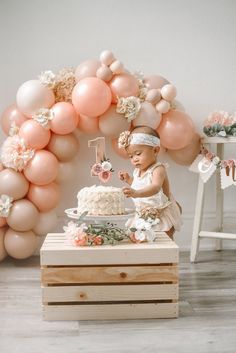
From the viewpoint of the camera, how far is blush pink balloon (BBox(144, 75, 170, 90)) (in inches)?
146

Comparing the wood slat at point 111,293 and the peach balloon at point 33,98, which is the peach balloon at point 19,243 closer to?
the peach balloon at point 33,98

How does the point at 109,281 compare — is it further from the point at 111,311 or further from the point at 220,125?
the point at 220,125

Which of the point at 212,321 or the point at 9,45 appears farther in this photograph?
the point at 9,45

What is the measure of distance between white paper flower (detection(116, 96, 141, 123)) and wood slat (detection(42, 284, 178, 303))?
4.44 feet

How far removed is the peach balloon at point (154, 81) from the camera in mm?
3699

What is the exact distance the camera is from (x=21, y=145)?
3455mm

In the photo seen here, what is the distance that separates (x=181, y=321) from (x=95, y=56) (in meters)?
2.26

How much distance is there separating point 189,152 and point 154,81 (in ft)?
1.87

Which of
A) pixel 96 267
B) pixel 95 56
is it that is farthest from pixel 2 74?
pixel 96 267

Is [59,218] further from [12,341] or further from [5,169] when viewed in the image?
[12,341]

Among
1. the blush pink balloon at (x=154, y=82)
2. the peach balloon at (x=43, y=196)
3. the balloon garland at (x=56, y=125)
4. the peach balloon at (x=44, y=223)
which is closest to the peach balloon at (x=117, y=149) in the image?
the balloon garland at (x=56, y=125)

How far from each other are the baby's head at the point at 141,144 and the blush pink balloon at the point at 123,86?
536 mm

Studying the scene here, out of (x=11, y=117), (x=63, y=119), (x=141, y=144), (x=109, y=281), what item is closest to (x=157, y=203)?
(x=141, y=144)

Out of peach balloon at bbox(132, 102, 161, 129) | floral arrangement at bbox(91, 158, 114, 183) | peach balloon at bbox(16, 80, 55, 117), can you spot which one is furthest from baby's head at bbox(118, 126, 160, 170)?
peach balloon at bbox(16, 80, 55, 117)
